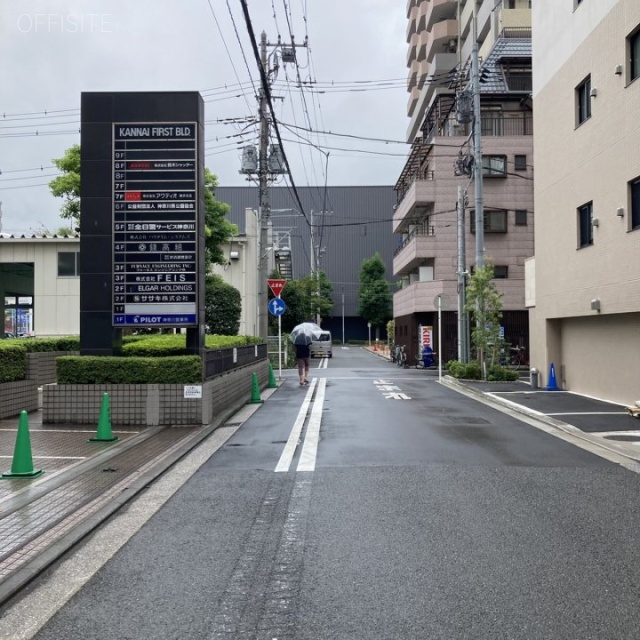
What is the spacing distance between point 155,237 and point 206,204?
15.7 meters

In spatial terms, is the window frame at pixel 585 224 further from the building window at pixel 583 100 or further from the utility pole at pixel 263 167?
the utility pole at pixel 263 167

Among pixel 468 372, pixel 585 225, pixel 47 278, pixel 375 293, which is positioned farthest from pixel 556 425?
pixel 375 293

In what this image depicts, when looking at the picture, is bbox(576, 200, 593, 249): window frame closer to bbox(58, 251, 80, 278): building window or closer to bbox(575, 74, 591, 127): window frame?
bbox(575, 74, 591, 127): window frame

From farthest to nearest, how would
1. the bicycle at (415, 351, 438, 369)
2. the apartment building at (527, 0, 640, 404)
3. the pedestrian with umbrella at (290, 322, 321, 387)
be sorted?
1. the bicycle at (415, 351, 438, 369)
2. the pedestrian with umbrella at (290, 322, 321, 387)
3. the apartment building at (527, 0, 640, 404)

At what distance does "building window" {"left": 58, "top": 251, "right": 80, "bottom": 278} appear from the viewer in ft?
91.7

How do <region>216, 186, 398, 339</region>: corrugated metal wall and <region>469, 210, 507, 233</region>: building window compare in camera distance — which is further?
<region>216, 186, 398, 339</region>: corrugated metal wall

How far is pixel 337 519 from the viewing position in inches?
232

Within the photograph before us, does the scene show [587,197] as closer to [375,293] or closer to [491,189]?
[491,189]

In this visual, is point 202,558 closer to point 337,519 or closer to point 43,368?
point 337,519

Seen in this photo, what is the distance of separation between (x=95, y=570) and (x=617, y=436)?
8568 mm

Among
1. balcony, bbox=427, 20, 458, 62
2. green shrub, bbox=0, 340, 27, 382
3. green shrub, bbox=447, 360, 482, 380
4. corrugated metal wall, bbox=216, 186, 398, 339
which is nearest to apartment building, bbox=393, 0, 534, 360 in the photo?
balcony, bbox=427, 20, 458, 62

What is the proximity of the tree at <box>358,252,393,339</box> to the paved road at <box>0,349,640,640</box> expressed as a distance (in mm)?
64476

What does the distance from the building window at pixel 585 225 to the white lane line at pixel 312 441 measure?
7474mm

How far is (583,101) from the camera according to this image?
1653 centimetres
